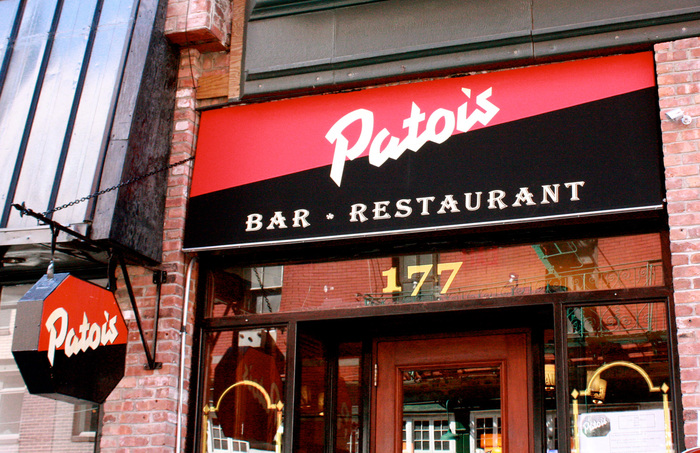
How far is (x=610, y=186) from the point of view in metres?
4.45

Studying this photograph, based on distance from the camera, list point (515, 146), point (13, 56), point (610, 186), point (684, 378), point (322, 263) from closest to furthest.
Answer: point (684, 378) < point (610, 186) < point (515, 146) < point (322, 263) < point (13, 56)

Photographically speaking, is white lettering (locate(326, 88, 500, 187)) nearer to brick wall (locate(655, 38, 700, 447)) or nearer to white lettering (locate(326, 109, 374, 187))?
white lettering (locate(326, 109, 374, 187))

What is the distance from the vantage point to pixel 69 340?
4129mm

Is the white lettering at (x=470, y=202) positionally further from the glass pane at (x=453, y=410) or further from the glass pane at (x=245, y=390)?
the glass pane at (x=245, y=390)

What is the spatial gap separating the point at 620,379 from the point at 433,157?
1.66 meters

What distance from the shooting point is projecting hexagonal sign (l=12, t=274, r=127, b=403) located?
3963mm

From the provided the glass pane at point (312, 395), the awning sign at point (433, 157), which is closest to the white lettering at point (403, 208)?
the awning sign at point (433, 157)

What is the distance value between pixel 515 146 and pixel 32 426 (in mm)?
3590

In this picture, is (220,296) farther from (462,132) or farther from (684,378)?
(684,378)

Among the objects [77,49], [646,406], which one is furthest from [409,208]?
[77,49]

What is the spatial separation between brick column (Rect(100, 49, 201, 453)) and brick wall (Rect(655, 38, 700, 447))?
294 cm

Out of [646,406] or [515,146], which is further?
[515,146]

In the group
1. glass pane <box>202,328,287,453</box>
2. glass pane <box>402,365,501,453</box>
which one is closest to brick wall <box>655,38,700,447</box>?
glass pane <box>402,365,501,453</box>

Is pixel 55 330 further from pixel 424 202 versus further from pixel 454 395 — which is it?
pixel 454 395
